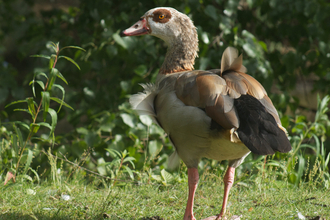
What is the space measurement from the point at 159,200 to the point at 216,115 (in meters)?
1.08

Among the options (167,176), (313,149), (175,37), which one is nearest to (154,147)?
(167,176)

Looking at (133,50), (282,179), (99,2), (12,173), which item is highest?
(99,2)

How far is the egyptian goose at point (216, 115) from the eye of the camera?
2354mm

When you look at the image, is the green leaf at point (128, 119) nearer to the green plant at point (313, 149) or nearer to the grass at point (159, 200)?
the grass at point (159, 200)

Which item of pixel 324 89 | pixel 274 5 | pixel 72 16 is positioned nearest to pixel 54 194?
pixel 72 16

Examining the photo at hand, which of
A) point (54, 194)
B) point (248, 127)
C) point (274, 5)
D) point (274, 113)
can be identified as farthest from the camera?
point (274, 5)

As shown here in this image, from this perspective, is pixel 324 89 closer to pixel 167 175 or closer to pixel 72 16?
pixel 167 175

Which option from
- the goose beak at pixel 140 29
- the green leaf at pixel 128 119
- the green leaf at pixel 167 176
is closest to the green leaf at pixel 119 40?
the goose beak at pixel 140 29

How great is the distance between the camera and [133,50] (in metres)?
4.10

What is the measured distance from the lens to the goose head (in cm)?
333

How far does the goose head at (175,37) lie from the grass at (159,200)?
1.13 meters

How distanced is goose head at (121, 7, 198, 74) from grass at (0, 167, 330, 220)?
1.13 m

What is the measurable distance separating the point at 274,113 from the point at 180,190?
123 cm

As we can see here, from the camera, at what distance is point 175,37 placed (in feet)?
11.1
